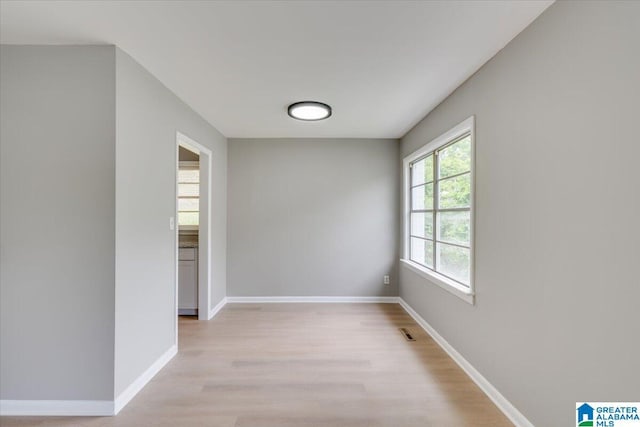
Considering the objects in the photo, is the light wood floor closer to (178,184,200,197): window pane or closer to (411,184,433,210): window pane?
(411,184,433,210): window pane

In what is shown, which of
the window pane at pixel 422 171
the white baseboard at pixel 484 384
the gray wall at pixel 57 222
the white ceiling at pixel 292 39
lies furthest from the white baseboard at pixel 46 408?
the window pane at pixel 422 171

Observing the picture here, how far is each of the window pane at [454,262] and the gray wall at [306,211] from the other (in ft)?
4.65

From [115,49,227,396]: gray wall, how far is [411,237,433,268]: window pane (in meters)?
2.82

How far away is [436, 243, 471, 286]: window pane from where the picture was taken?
2863mm

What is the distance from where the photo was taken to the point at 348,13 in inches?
68.6

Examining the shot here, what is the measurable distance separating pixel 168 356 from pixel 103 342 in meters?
0.90

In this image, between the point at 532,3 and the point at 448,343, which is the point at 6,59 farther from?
the point at 448,343

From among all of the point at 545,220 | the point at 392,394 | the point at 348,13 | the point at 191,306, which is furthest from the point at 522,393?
the point at 191,306

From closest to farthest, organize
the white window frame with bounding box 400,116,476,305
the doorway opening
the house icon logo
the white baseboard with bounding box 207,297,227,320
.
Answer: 1. the house icon logo
2. the white window frame with bounding box 400,116,476,305
3. the doorway opening
4. the white baseboard with bounding box 207,297,227,320

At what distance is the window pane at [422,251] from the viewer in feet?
12.4

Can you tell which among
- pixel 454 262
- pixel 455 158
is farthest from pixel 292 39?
pixel 454 262

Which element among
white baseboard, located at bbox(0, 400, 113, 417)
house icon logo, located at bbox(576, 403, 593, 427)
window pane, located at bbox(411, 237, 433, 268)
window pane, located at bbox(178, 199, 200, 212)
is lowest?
white baseboard, located at bbox(0, 400, 113, 417)

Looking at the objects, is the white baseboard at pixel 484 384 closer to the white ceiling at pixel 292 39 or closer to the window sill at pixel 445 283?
the window sill at pixel 445 283

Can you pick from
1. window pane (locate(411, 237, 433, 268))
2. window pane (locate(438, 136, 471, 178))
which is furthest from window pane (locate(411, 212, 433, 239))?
window pane (locate(438, 136, 471, 178))
